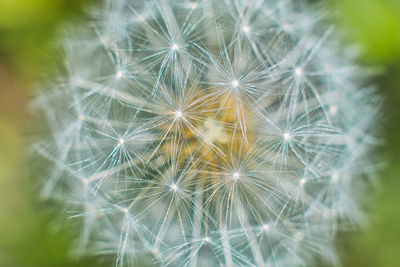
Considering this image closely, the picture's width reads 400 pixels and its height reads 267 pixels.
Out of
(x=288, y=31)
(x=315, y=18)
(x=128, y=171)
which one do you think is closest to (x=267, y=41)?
(x=288, y=31)

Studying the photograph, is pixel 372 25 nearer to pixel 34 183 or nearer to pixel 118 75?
pixel 118 75

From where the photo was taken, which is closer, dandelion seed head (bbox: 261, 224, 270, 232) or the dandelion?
the dandelion

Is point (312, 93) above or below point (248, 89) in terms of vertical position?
above

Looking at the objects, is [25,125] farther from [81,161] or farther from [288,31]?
[288,31]

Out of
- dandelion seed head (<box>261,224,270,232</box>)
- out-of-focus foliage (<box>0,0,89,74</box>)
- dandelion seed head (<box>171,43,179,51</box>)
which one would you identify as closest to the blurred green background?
out-of-focus foliage (<box>0,0,89,74</box>)

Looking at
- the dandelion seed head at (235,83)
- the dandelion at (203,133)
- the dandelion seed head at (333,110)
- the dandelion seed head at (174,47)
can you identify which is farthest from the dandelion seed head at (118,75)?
the dandelion seed head at (333,110)

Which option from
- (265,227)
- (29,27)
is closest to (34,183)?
(29,27)

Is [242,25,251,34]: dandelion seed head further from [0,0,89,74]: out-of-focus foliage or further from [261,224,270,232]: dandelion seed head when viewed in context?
[0,0,89,74]: out-of-focus foliage
